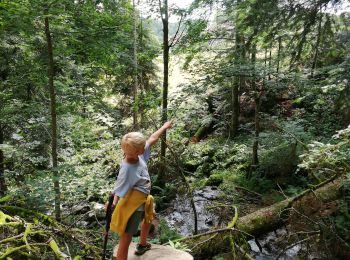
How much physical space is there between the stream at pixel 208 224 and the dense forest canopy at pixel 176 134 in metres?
0.11

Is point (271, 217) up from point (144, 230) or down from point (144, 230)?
down

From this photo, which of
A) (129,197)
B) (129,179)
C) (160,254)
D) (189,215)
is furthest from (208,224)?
(129,179)

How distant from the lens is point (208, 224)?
9.20m

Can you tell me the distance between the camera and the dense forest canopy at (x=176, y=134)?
5.88 m

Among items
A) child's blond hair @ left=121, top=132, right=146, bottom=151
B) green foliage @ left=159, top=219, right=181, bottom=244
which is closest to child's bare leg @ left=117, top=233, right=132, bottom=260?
child's blond hair @ left=121, top=132, right=146, bottom=151

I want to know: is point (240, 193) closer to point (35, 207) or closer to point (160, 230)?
point (160, 230)

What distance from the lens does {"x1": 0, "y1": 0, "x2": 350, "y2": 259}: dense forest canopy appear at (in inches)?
231

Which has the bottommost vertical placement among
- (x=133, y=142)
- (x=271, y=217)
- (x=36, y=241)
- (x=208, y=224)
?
(x=208, y=224)

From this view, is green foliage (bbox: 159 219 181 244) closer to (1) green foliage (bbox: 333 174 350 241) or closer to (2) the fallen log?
(2) the fallen log

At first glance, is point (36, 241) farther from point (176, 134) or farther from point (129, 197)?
point (176, 134)

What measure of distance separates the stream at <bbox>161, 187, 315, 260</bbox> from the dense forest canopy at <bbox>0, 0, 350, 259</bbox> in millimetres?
110

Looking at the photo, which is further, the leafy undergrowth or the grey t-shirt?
the leafy undergrowth

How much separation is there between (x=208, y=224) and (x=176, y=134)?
3824 mm

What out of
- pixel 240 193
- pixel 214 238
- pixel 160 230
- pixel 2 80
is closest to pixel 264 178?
pixel 240 193
